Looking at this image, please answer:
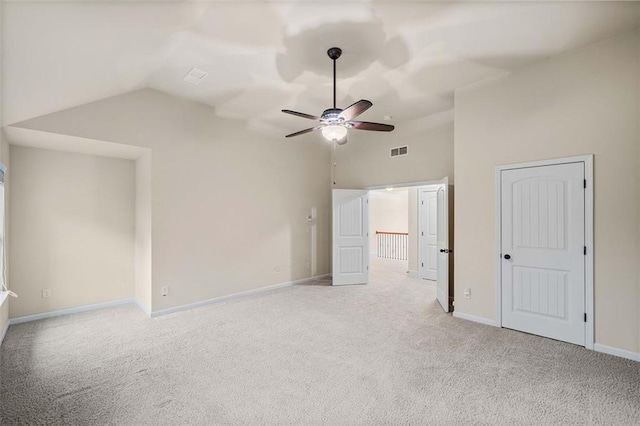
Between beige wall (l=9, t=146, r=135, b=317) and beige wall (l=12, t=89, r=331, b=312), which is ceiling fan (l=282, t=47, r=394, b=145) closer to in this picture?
beige wall (l=12, t=89, r=331, b=312)

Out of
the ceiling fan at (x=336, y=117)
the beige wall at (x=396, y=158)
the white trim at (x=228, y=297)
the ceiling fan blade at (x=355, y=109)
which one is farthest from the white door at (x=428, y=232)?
the ceiling fan blade at (x=355, y=109)

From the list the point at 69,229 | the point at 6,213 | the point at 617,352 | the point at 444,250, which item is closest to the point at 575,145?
the point at 444,250

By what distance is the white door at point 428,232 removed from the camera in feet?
21.2

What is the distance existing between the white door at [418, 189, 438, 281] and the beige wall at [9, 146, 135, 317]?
18.7ft

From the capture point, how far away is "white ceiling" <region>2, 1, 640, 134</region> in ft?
6.90

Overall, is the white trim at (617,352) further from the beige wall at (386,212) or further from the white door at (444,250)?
the beige wall at (386,212)

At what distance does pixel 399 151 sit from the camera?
18.6ft

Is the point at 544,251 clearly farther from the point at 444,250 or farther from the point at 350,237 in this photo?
the point at 350,237

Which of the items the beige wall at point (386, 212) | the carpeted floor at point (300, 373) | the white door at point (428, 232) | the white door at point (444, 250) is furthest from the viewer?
the beige wall at point (386, 212)

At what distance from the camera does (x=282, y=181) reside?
5.79 metres

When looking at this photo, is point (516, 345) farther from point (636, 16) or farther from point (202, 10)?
point (202, 10)

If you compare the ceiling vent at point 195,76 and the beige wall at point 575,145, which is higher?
the ceiling vent at point 195,76

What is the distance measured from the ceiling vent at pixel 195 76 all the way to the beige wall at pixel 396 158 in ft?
10.9

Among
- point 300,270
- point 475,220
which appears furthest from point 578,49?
point 300,270
